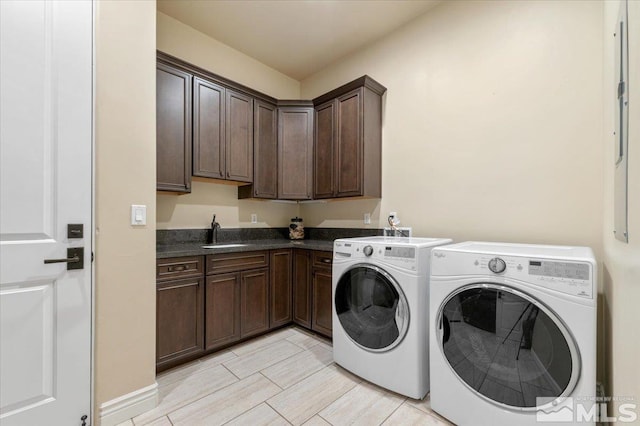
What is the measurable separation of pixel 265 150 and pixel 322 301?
1.72m

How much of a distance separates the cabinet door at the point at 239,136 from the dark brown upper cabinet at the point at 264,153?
→ 0.06m

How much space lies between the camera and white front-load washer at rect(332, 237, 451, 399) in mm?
1712

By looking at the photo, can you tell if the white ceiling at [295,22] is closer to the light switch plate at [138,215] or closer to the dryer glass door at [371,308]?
the light switch plate at [138,215]

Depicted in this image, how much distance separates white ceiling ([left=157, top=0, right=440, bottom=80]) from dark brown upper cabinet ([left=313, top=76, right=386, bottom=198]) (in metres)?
0.55

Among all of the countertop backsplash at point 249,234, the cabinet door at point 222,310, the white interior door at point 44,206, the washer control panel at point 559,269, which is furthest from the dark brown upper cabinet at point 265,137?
the washer control panel at point 559,269

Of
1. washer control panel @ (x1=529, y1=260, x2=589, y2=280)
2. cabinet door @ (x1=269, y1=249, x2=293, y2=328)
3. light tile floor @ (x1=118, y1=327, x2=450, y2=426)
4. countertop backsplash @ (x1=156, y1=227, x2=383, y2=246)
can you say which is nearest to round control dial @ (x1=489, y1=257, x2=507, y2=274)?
washer control panel @ (x1=529, y1=260, x2=589, y2=280)

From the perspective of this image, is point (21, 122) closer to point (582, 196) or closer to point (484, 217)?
point (484, 217)

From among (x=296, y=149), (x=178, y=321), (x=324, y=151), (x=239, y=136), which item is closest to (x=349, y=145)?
(x=324, y=151)

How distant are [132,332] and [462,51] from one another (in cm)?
317

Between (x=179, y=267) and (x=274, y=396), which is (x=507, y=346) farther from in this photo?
(x=179, y=267)

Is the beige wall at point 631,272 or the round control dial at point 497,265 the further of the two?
the round control dial at point 497,265

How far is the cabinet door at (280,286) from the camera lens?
2.72m

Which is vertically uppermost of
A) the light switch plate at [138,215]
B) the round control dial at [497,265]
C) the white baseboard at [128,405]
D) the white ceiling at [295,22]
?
the white ceiling at [295,22]

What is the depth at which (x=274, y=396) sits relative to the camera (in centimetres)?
179
